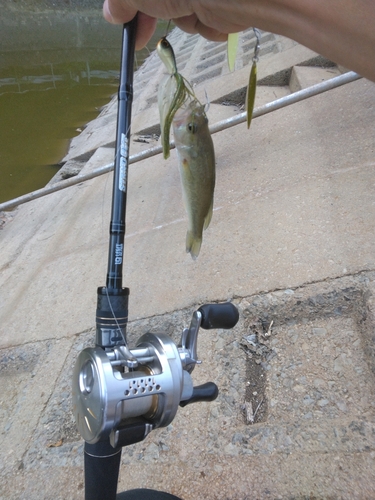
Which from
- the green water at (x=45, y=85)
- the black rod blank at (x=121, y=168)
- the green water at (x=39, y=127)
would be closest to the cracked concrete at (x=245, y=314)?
the black rod blank at (x=121, y=168)

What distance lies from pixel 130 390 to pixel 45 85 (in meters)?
10.4

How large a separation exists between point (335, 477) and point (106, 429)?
0.67m

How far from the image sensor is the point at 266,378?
1.54 metres

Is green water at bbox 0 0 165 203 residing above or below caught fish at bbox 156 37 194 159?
above

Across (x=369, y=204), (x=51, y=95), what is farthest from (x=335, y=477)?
(x=51, y=95)

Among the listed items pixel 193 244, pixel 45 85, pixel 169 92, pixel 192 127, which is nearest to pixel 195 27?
pixel 169 92

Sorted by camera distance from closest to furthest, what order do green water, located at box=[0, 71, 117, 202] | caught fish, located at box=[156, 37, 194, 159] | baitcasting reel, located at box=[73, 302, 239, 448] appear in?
baitcasting reel, located at box=[73, 302, 239, 448] < caught fish, located at box=[156, 37, 194, 159] < green water, located at box=[0, 71, 117, 202]


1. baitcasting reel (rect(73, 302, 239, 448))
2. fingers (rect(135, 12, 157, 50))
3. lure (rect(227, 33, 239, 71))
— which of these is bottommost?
baitcasting reel (rect(73, 302, 239, 448))

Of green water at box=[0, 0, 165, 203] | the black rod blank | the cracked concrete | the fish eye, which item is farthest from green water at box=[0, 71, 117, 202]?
the fish eye

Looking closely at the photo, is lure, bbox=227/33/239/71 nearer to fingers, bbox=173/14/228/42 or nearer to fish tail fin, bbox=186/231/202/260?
fingers, bbox=173/14/228/42

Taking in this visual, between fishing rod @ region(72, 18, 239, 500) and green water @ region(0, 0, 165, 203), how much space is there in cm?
382

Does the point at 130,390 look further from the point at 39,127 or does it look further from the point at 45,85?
the point at 45,85

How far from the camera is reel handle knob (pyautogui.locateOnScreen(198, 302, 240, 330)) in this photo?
1.12m

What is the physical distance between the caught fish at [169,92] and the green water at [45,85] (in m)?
3.61
